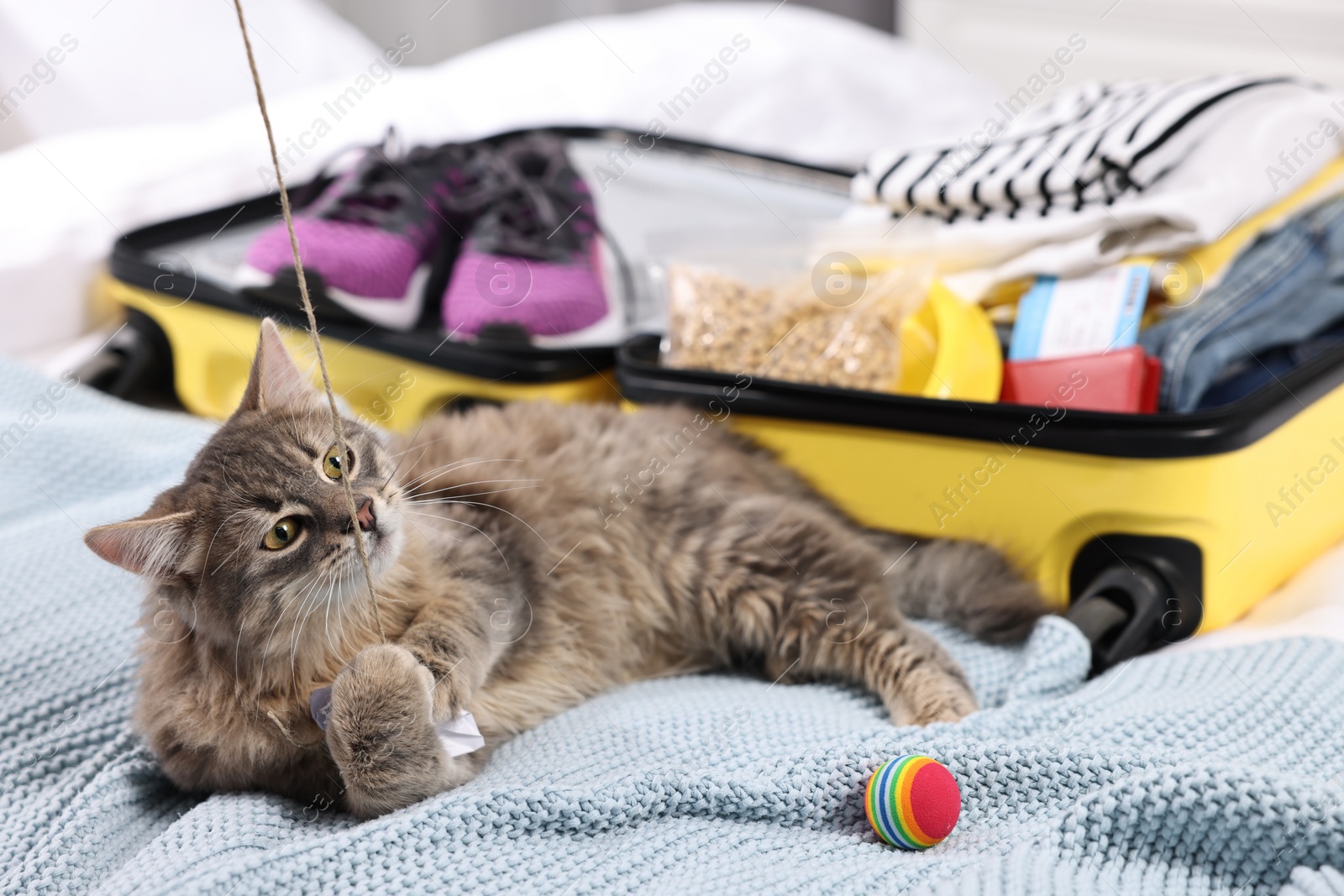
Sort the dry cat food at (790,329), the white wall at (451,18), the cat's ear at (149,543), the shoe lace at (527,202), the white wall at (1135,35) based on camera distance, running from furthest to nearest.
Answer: the white wall at (451,18) → the white wall at (1135,35) → the shoe lace at (527,202) → the dry cat food at (790,329) → the cat's ear at (149,543)

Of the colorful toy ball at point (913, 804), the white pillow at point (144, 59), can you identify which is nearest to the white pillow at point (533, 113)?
the white pillow at point (144, 59)

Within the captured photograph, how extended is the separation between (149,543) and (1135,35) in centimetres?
331

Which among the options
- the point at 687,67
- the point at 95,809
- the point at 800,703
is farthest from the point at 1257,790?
the point at 687,67

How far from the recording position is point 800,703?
119 cm

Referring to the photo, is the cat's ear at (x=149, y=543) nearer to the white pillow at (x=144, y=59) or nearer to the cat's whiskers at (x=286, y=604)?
the cat's whiskers at (x=286, y=604)

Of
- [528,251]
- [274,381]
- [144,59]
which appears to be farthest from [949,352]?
[144,59]

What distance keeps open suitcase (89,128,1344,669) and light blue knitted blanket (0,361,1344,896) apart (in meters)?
0.15

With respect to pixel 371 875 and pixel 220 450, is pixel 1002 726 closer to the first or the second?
pixel 371 875

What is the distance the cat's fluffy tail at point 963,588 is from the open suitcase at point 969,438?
37mm

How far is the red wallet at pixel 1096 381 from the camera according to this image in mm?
1339

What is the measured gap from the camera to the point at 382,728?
0.91m

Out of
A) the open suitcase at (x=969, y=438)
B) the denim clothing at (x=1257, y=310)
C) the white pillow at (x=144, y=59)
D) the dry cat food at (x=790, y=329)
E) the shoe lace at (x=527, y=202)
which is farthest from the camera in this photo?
the white pillow at (x=144, y=59)

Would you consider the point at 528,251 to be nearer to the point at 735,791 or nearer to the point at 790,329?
the point at 790,329

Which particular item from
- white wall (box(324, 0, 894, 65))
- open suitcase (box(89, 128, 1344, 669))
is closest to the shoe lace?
open suitcase (box(89, 128, 1344, 669))
